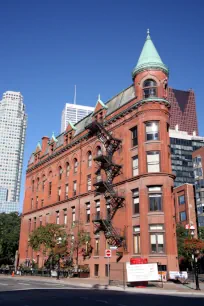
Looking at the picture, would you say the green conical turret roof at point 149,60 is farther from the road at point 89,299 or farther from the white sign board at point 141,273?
the road at point 89,299

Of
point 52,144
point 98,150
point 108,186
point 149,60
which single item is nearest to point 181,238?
point 98,150

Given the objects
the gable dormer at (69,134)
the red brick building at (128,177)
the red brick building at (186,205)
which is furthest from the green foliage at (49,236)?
the red brick building at (186,205)

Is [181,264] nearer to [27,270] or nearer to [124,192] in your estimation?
[27,270]

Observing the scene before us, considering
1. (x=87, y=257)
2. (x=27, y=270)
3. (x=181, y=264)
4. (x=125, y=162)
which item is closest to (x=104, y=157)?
(x=125, y=162)

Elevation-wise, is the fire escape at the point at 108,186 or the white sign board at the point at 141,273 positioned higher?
the fire escape at the point at 108,186

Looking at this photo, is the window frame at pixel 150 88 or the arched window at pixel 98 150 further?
the arched window at pixel 98 150

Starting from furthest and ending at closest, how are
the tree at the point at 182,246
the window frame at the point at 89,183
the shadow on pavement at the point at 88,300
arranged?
the tree at the point at 182,246 → the window frame at the point at 89,183 → the shadow on pavement at the point at 88,300

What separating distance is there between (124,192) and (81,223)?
9.95m

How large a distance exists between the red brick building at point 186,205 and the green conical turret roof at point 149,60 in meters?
53.7

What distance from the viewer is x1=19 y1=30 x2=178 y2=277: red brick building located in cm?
3378

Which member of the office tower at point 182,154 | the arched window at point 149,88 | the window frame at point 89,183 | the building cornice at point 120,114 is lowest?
the window frame at point 89,183

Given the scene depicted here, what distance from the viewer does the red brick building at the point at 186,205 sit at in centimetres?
8438

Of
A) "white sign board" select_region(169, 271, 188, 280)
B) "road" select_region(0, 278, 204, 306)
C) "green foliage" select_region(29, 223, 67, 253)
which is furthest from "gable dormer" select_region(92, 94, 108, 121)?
"road" select_region(0, 278, 204, 306)

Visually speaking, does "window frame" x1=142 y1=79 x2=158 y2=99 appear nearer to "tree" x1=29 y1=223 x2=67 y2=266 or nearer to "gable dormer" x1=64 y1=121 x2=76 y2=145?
"gable dormer" x1=64 y1=121 x2=76 y2=145
